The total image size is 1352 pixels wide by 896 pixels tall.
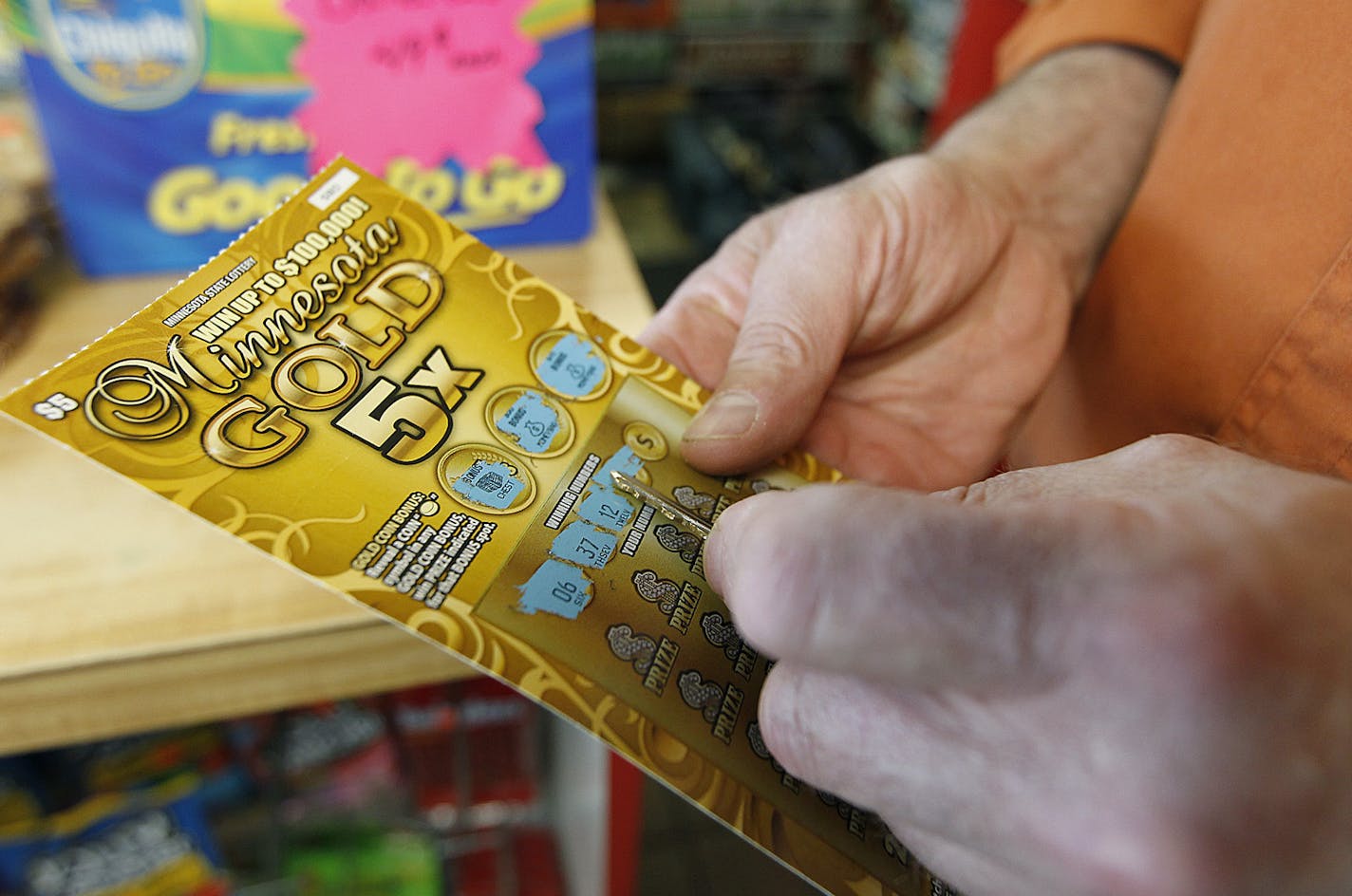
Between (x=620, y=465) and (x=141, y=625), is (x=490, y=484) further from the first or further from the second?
(x=141, y=625)

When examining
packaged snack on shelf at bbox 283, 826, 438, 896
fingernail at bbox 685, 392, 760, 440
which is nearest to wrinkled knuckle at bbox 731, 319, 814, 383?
fingernail at bbox 685, 392, 760, 440

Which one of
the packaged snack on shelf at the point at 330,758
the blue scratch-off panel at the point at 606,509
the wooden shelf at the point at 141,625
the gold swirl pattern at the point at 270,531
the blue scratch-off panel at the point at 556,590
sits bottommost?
the packaged snack on shelf at the point at 330,758

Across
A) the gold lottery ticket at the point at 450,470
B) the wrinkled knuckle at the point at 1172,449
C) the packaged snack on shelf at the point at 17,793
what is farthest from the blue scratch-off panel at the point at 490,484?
the packaged snack on shelf at the point at 17,793

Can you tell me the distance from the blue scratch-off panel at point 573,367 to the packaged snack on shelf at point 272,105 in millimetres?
357

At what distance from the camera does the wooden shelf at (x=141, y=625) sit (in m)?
0.49

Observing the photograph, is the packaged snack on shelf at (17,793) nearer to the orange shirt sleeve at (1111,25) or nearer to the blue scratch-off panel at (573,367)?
the blue scratch-off panel at (573,367)

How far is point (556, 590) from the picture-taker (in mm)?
389

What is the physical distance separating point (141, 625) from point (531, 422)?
0.88 feet

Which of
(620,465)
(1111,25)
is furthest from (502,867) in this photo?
(1111,25)

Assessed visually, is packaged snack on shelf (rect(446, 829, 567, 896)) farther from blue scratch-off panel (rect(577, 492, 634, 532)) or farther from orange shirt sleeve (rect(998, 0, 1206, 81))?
orange shirt sleeve (rect(998, 0, 1206, 81))

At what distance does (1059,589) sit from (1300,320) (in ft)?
0.96

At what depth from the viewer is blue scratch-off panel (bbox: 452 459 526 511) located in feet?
1.32

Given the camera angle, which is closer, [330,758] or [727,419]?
[727,419]

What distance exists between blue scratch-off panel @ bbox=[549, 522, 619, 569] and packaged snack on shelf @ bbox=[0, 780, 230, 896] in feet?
1.72
